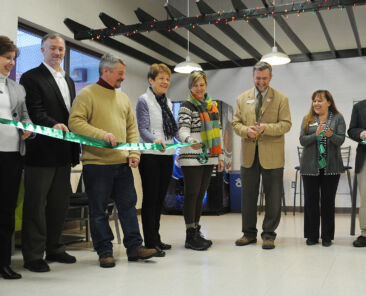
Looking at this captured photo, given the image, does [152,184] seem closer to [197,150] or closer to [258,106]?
[197,150]

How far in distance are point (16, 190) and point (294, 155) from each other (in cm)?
604

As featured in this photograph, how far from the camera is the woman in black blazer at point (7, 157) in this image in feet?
8.59

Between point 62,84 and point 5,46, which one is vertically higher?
point 5,46

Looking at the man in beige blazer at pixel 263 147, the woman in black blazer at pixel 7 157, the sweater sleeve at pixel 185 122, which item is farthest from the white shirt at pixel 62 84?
the man in beige blazer at pixel 263 147

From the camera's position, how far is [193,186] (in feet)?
11.9

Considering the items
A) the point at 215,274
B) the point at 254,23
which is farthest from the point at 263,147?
the point at 254,23

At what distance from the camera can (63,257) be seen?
10.4 feet

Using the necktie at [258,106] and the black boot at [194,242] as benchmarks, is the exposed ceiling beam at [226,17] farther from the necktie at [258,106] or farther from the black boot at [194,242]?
the black boot at [194,242]

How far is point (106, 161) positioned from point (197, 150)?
91 cm

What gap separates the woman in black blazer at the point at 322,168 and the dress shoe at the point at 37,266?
2.27 m

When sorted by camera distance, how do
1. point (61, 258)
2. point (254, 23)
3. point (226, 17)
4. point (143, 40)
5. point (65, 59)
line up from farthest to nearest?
point (143, 40), point (65, 59), point (254, 23), point (226, 17), point (61, 258)

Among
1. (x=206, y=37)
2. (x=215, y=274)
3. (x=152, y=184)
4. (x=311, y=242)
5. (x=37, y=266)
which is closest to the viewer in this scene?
(x=215, y=274)

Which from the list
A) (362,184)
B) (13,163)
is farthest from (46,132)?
(362,184)

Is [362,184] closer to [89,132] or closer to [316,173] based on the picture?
[316,173]
